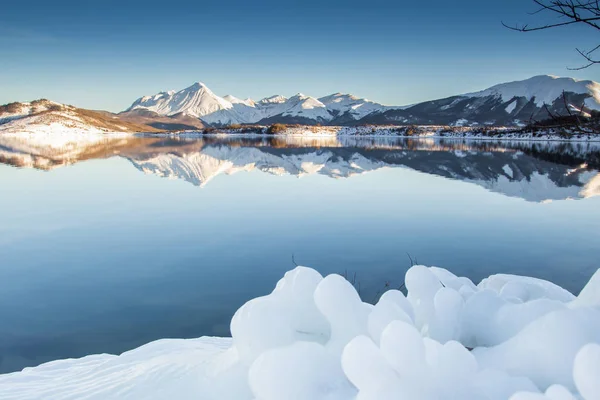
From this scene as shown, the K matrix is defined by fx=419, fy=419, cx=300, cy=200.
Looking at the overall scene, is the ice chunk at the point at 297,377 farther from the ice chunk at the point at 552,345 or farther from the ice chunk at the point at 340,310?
the ice chunk at the point at 552,345

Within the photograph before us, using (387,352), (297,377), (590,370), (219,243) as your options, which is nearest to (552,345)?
(590,370)

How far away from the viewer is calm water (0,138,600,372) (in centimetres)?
666

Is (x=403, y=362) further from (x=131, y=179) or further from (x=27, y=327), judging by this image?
(x=131, y=179)

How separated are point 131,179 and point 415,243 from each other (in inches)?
753

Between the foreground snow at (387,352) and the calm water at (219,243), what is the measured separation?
3.20m

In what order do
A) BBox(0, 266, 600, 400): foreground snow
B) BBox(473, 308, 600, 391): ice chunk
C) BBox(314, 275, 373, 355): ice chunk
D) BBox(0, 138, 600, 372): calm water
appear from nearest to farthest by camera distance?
BBox(0, 266, 600, 400): foreground snow
BBox(473, 308, 600, 391): ice chunk
BBox(314, 275, 373, 355): ice chunk
BBox(0, 138, 600, 372): calm water

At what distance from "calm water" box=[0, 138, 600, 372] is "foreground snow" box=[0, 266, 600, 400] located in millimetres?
3202

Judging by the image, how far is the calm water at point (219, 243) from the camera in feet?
21.8

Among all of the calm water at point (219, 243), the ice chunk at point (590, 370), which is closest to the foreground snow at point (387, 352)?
the ice chunk at point (590, 370)

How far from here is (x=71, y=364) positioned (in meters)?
4.16

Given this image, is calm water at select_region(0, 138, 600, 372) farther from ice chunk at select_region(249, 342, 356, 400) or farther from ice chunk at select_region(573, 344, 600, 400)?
ice chunk at select_region(573, 344, 600, 400)

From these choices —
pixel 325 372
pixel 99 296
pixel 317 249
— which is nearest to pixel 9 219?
pixel 99 296

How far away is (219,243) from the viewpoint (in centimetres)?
1095

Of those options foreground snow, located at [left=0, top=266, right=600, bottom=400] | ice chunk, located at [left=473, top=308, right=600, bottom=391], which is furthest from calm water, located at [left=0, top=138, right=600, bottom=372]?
ice chunk, located at [left=473, top=308, right=600, bottom=391]
